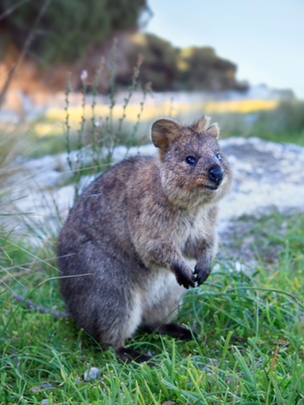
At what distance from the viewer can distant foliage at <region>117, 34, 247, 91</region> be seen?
69.1ft

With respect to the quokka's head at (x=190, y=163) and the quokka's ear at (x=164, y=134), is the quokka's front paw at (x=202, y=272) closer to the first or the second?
the quokka's head at (x=190, y=163)

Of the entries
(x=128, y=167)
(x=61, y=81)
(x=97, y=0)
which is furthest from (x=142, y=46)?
(x=128, y=167)

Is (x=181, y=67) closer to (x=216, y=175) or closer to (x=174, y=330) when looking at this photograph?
(x=174, y=330)

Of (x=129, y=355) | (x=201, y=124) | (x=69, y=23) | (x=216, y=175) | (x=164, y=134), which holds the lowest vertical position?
(x=129, y=355)

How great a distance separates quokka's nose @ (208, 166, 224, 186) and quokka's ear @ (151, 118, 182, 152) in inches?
22.0

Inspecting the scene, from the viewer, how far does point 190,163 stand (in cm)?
304

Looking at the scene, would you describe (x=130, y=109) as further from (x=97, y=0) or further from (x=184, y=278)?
(x=97, y=0)

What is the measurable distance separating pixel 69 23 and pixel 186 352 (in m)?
18.9

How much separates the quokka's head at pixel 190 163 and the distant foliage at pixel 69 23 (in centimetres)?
1707

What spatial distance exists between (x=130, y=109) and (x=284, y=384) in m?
8.34

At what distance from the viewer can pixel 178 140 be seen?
325cm

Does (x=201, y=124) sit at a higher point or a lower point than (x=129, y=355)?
higher

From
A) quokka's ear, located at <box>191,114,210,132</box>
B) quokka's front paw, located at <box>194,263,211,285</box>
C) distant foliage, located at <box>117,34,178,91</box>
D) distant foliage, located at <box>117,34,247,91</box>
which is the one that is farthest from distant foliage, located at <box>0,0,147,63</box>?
quokka's front paw, located at <box>194,263,211,285</box>

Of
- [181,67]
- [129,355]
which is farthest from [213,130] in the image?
[181,67]
